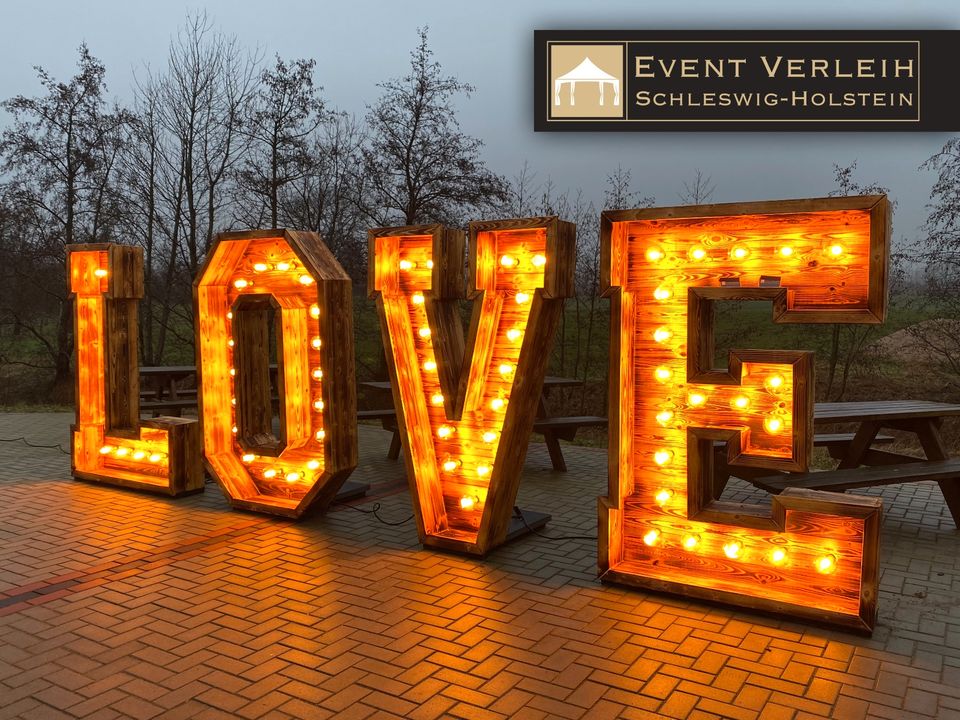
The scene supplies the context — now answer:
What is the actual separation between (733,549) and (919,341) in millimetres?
9996

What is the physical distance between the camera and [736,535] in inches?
175

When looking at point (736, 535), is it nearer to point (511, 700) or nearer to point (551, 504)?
point (511, 700)

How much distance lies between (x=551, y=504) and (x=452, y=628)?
2891 millimetres

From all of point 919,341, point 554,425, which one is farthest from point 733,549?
point 919,341

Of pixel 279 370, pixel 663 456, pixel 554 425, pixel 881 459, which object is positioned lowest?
pixel 881 459

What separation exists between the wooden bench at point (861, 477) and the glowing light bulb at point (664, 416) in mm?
1593

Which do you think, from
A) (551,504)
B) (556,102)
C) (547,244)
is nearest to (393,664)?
(547,244)

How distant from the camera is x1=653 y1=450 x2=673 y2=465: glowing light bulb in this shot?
15.1 ft

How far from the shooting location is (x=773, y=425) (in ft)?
13.7

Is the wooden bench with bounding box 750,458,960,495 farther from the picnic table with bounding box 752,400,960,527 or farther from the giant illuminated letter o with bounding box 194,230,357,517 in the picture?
the giant illuminated letter o with bounding box 194,230,357,517

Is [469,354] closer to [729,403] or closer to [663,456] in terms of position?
[663,456]

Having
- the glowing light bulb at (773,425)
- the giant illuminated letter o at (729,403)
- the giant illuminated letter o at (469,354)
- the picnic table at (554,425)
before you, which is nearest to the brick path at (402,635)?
the giant illuminated letter o at (729,403)

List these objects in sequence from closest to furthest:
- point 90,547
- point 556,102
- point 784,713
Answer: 1. point 784,713
2. point 90,547
3. point 556,102

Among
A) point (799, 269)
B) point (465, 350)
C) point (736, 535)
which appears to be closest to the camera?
point (799, 269)
